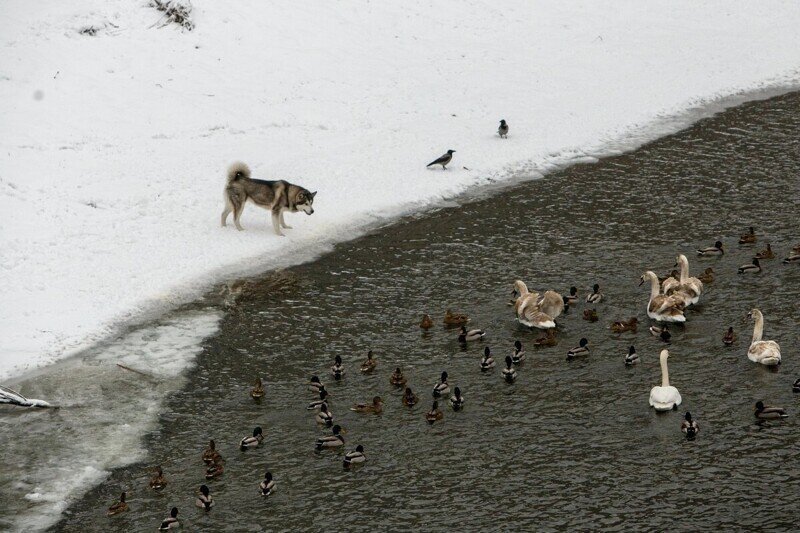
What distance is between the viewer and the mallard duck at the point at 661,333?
2316cm

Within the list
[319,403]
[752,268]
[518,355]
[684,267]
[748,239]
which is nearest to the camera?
[319,403]

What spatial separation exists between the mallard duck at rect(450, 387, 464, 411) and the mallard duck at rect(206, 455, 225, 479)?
4561 millimetres

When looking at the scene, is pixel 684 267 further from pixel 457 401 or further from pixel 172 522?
pixel 172 522

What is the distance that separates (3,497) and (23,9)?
2672 cm

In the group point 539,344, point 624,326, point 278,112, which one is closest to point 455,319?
point 539,344

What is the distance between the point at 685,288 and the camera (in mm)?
24312

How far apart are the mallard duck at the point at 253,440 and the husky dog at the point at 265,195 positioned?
1116 cm

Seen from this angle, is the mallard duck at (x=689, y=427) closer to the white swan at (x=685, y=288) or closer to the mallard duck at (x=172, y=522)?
the white swan at (x=685, y=288)

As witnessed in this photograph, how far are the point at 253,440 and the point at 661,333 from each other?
30.3ft

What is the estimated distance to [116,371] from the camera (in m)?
Result: 22.9

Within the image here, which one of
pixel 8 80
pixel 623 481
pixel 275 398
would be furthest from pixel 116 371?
pixel 8 80

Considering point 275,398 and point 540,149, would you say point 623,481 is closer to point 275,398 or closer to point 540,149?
point 275,398

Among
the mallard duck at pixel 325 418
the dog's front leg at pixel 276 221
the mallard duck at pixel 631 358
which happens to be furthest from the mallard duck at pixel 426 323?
the dog's front leg at pixel 276 221

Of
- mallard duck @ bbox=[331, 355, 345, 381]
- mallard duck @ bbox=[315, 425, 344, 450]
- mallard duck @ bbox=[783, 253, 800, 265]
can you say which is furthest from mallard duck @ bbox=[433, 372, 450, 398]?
mallard duck @ bbox=[783, 253, 800, 265]
